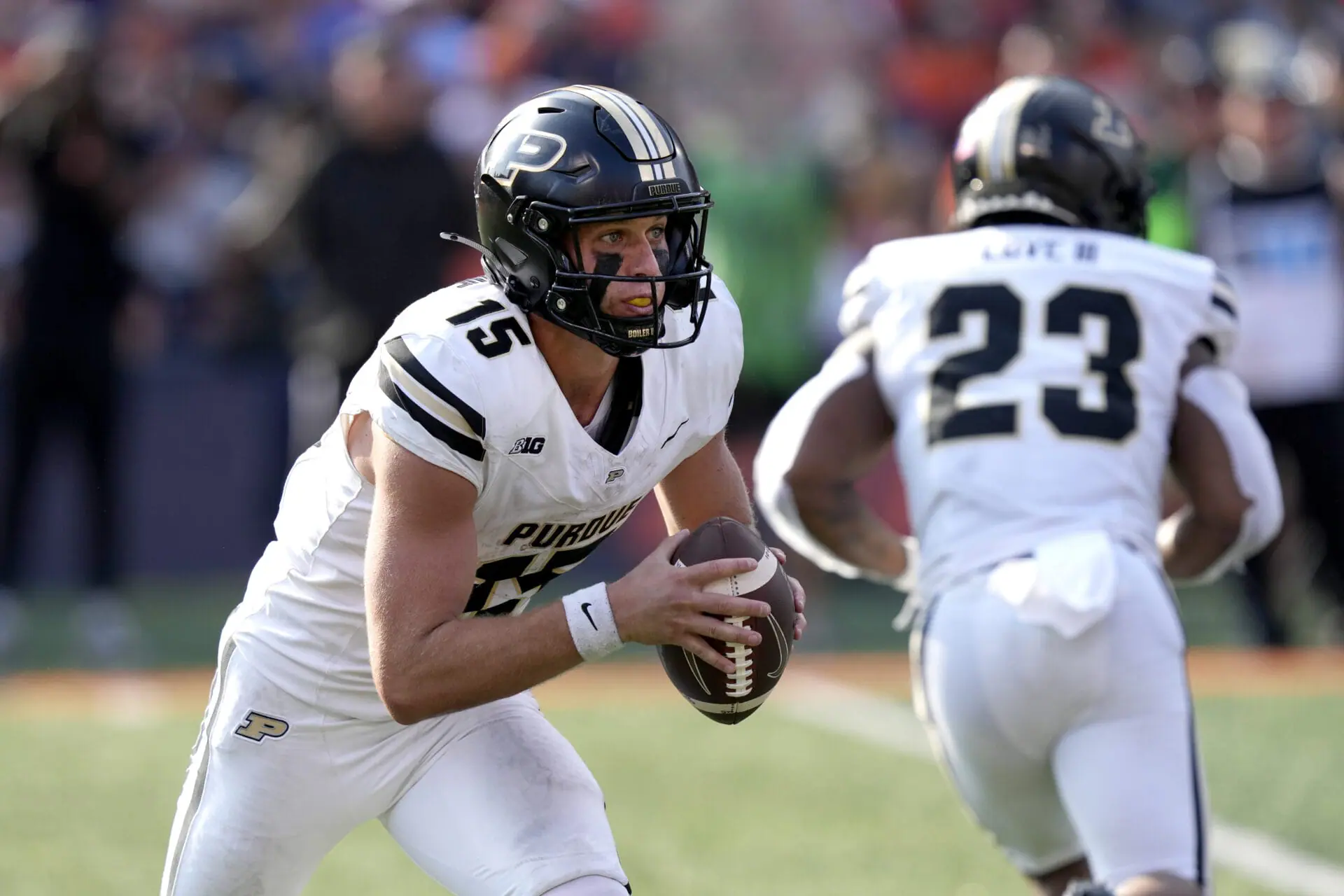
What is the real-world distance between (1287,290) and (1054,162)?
4514 mm

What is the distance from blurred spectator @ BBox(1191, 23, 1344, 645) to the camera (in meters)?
7.72

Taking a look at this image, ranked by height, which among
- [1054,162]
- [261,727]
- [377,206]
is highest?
[1054,162]

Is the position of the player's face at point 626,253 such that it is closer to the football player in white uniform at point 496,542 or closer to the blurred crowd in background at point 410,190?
the football player in white uniform at point 496,542

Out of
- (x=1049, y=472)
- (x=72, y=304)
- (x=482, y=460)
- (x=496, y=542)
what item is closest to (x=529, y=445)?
(x=482, y=460)

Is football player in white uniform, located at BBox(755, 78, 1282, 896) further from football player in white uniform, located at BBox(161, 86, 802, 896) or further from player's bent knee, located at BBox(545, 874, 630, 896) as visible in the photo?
player's bent knee, located at BBox(545, 874, 630, 896)

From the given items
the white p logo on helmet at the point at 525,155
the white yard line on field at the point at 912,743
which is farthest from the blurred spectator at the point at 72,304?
the white p logo on helmet at the point at 525,155

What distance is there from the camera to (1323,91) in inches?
377

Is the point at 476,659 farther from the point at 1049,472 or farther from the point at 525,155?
the point at 1049,472

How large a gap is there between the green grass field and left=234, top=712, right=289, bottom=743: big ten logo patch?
1.82 metres

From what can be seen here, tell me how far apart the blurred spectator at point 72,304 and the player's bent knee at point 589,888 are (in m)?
5.26

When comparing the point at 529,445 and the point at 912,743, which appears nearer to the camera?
the point at 529,445

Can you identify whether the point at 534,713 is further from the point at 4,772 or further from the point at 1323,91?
Result: the point at 1323,91

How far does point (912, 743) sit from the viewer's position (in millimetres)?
6574

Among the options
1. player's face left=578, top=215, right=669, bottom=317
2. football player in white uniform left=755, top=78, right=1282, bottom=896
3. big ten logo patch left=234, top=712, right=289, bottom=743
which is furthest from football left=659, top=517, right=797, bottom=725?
big ten logo patch left=234, top=712, right=289, bottom=743
